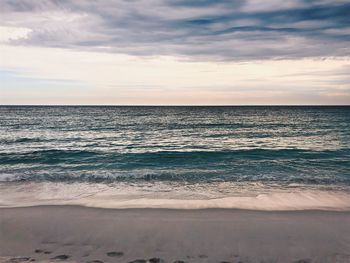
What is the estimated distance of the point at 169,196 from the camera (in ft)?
35.8

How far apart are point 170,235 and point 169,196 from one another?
12.7ft

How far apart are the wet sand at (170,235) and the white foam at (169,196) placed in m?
Result: 0.73

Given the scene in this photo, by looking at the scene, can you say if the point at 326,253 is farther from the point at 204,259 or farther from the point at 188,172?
the point at 188,172

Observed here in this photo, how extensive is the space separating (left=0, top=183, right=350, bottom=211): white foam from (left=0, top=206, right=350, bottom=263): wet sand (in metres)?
0.73

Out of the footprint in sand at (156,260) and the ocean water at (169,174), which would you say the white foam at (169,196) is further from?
the footprint in sand at (156,260)

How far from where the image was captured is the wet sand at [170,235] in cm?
605

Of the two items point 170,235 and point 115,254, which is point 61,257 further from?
point 170,235

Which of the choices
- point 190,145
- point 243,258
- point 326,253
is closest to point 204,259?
point 243,258

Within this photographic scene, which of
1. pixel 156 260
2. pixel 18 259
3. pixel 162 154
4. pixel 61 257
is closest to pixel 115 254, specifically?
pixel 156 260

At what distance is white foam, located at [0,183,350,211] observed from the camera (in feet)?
31.1

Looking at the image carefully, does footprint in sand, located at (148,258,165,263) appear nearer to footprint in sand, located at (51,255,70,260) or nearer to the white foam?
footprint in sand, located at (51,255,70,260)

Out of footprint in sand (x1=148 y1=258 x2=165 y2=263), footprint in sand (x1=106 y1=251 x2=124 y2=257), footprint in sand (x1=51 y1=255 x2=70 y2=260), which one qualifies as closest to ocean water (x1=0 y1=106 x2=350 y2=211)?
footprint in sand (x1=106 y1=251 x2=124 y2=257)

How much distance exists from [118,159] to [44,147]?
327 inches

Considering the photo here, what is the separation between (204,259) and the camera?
5.88m
